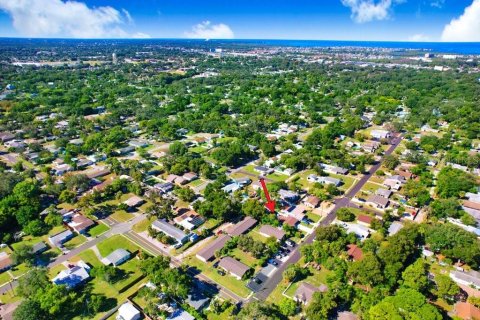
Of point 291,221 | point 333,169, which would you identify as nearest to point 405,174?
point 333,169

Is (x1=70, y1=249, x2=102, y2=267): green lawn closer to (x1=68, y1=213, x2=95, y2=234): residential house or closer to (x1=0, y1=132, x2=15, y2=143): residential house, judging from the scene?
(x1=68, y1=213, x2=95, y2=234): residential house

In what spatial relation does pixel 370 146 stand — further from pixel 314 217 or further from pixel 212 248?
pixel 212 248

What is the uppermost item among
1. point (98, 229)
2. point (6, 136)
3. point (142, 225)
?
point (6, 136)

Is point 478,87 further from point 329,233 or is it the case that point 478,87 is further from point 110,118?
point 110,118

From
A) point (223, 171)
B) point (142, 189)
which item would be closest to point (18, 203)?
point (142, 189)

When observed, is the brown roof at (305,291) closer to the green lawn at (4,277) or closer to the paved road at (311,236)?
the paved road at (311,236)
